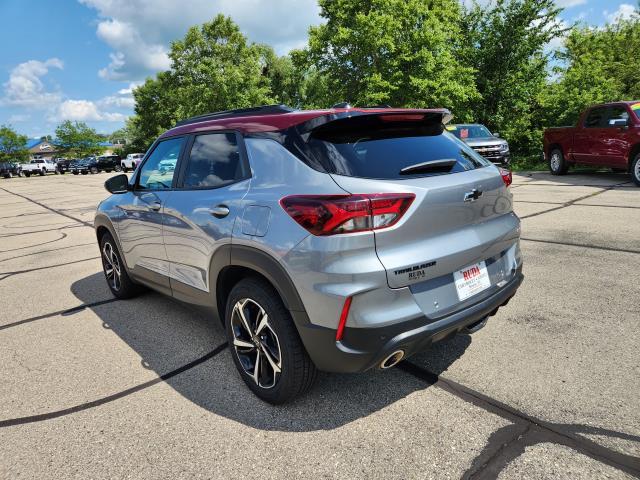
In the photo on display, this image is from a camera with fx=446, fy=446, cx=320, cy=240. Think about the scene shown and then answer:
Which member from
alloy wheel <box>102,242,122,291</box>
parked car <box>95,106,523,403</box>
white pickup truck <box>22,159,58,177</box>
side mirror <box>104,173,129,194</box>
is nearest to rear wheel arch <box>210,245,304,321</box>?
parked car <box>95,106,523,403</box>

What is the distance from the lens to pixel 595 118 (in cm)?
1200

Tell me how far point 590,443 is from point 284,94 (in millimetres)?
51684

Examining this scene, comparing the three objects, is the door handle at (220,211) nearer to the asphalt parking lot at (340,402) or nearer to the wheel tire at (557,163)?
the asphalt parking lot at (340,402)

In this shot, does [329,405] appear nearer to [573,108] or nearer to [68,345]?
[68,345]

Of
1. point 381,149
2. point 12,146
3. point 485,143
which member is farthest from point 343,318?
point 12,146

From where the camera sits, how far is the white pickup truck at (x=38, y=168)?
52031 mm

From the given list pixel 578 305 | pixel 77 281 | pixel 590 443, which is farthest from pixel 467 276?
pixel 77 281

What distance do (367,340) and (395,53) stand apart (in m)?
24.9

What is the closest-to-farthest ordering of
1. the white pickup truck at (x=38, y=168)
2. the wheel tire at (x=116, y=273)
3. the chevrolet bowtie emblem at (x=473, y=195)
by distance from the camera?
the chevrolet bowtie emblem at (x=473, y=195)
the wheel tire at (x=116, y=273)
the white pickup truck at (x=38, y=168)

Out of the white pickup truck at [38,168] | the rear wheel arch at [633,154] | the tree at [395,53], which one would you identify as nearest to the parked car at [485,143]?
the rear wheel arch at [633,154]

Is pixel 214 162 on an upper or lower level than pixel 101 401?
upper

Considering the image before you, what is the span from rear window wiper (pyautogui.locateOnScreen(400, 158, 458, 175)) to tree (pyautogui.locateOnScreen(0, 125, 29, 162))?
93.0 meters

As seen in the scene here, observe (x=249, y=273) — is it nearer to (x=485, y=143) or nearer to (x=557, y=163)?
(x=557, y=163)

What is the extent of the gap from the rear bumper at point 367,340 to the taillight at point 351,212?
50 cm
